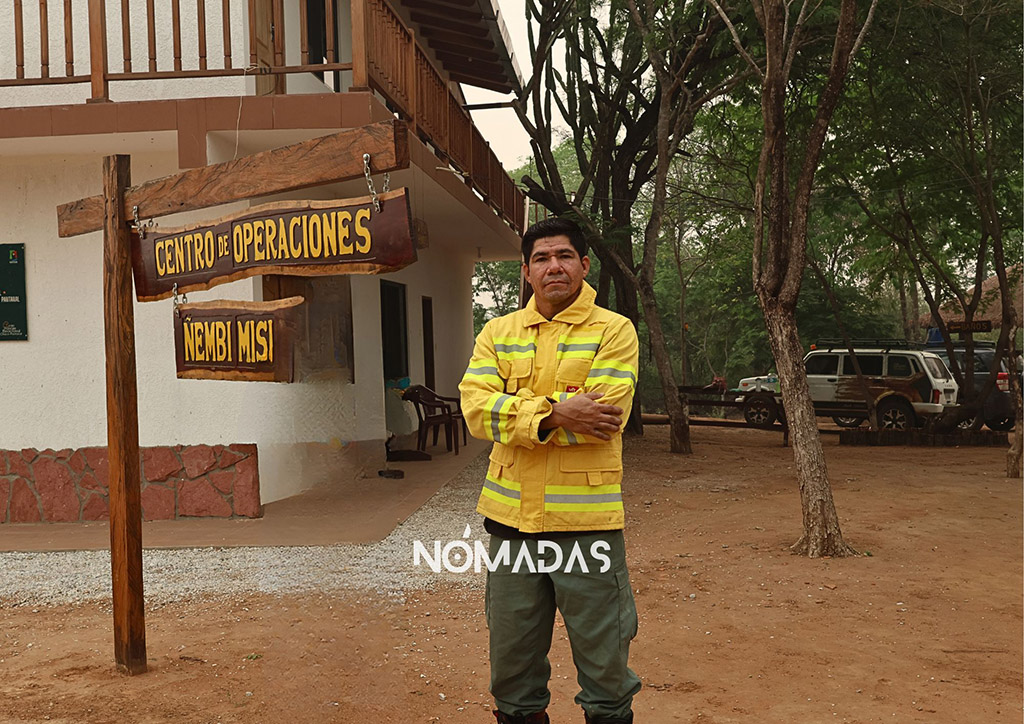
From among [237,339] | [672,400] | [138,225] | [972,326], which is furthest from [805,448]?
[972,326]

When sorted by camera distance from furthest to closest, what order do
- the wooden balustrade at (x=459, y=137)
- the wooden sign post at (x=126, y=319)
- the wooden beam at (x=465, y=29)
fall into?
the wooden beam at (x=465, y=29) < the wooden balustrade at (x=459, y=137) < the wooden sign post at (x=126, y=319)

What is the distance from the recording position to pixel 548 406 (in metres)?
3.07

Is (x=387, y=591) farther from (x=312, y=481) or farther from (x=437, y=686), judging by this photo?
(x=312, y=481)

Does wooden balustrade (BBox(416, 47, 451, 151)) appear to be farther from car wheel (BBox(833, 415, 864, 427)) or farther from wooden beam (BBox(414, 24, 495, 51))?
car wheel (BBox(833, 415, 864, 427))

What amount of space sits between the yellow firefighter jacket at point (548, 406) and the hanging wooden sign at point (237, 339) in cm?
116

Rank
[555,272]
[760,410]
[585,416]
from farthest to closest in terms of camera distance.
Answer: [760,410] < [555,272] < [585,416]

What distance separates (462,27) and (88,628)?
461 inches

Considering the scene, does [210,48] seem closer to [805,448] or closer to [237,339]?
[237,339]

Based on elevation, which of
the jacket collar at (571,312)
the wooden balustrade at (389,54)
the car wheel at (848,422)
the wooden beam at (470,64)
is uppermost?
the wooden beam at (470,64)

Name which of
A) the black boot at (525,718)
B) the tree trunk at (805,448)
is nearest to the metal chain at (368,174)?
the black boot at (525,718)

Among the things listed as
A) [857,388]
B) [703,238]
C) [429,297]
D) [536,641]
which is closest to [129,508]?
[536,641]

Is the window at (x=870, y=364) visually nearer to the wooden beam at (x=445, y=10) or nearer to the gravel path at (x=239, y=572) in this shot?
the wooden beam at (x=445, y=10)

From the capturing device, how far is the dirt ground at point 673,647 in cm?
412

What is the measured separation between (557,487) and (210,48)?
6.65 metres
